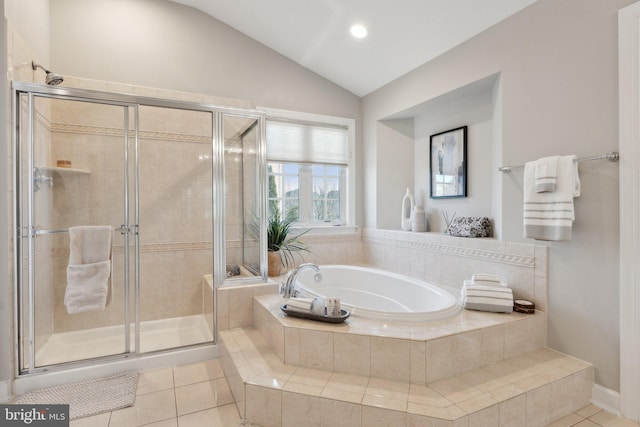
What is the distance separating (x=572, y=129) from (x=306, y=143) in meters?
2.46

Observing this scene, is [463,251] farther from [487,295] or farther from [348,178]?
[348,178]

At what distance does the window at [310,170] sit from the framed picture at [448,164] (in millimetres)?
973

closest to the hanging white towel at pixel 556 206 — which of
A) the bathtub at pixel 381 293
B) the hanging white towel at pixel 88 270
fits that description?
the bathtub at pixel 381 293

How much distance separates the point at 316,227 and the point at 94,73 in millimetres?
2544

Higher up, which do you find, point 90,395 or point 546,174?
point 546,174

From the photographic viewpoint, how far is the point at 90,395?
2115mm

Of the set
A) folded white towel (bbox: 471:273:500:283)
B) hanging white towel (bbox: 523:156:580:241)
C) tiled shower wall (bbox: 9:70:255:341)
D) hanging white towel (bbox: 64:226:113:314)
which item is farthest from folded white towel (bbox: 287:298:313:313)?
hanging white towel (bbox: 523:156:580:241)

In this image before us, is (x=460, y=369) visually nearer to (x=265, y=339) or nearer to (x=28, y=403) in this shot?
(x=265, y=339)

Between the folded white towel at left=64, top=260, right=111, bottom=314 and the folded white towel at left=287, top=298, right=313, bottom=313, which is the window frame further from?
the folded white towel at left=64, top=260, right=111, bottom=314

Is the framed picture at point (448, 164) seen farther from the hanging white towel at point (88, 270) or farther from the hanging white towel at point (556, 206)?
the hanging white towel at point (88, 270)

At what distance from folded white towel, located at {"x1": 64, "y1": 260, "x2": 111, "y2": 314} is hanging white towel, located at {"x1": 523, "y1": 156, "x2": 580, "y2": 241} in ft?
9.66

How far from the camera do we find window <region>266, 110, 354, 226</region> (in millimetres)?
3711

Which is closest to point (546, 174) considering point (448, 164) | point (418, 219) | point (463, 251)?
point (463, 251)

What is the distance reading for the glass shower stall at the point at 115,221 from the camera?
7.28ft
